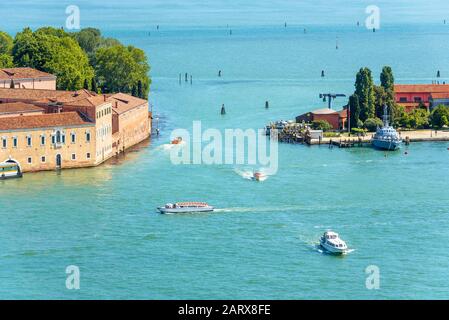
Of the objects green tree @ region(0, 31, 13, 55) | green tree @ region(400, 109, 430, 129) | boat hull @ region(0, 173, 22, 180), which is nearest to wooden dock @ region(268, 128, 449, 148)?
green tree @ region(400, 109, 430, 129)

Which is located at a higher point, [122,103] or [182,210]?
[122,103]

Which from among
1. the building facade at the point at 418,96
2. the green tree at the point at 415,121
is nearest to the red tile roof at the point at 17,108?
the green tree at the point at 415,121

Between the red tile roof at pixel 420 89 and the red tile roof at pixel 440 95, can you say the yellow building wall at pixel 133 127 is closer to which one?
the red tile roof at pixel 420 89

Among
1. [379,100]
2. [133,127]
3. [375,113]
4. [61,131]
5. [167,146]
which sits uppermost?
[379,100]

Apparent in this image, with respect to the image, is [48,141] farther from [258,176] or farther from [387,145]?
[387,145]

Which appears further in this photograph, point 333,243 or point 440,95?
point 440,95

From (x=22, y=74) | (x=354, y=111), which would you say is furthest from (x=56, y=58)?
(x=354, y=111)

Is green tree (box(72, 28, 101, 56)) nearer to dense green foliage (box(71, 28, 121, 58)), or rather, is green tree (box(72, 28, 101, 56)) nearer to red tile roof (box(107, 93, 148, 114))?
dense green foliage (box(71, 28, 121, 58))
